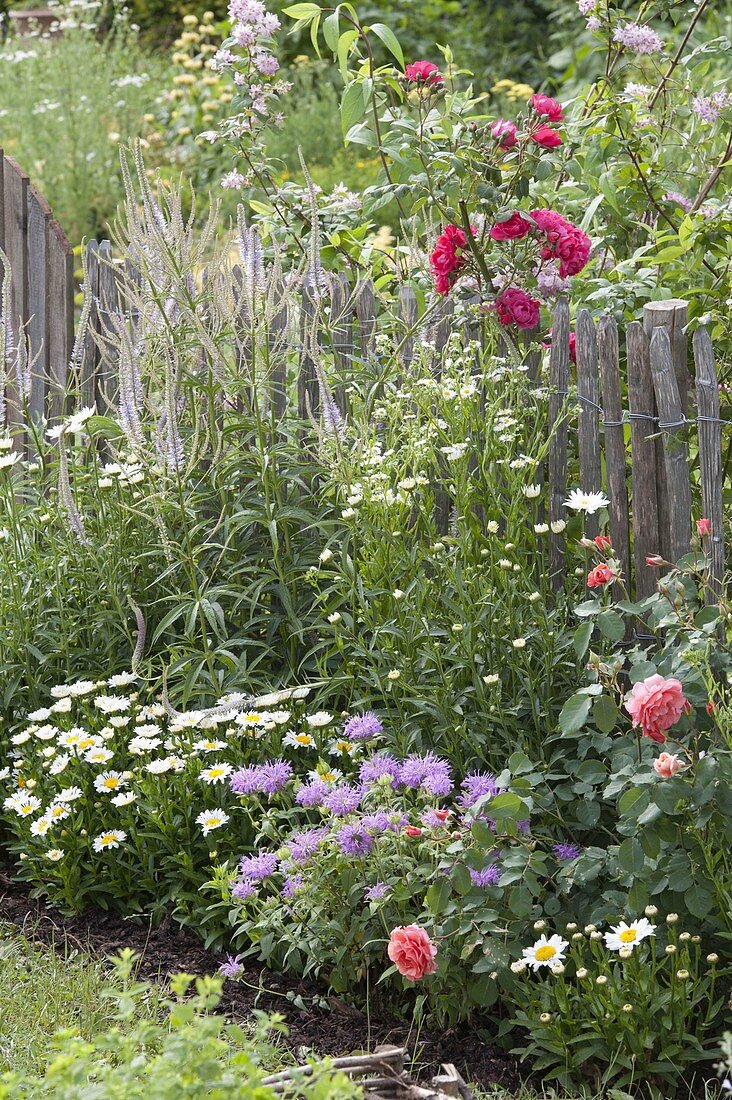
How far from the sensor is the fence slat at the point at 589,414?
3252 millimetres

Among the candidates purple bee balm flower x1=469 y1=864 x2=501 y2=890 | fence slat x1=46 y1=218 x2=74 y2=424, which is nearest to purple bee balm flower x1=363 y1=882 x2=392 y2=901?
purple bee balm flower x1=469 y1=864 x2=501 y2=890

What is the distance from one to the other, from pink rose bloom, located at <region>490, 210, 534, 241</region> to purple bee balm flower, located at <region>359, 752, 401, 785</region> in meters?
1.55

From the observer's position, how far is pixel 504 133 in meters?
3.60

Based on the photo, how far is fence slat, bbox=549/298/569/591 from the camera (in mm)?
3352

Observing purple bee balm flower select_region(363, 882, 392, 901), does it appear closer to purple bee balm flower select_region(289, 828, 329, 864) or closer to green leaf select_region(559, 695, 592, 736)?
purple bee balm flower select_region(289, 828, 329, 864)

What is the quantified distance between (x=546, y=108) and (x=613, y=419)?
1052 millimetres

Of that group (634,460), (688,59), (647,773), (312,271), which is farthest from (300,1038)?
(688,59)

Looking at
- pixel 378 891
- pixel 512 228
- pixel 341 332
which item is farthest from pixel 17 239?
pixel 378 891

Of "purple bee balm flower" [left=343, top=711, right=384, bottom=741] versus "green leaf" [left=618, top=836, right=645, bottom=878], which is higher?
"purple bee balm flower" [left=343, top=711, right=384, bottom=741]

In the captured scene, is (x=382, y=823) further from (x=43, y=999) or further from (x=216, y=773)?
(x=43, y=999)

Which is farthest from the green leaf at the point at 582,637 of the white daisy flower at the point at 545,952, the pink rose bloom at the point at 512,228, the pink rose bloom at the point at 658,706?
the pink rose bloom at the point at 512,228

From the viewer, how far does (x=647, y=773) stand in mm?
2686

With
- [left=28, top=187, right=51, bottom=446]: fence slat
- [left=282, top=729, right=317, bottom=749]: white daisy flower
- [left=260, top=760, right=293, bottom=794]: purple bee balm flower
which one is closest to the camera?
[left=260, top=760, right=293, bottom=794]: purple bee balm flower

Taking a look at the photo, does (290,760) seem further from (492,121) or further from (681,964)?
(492,121)
